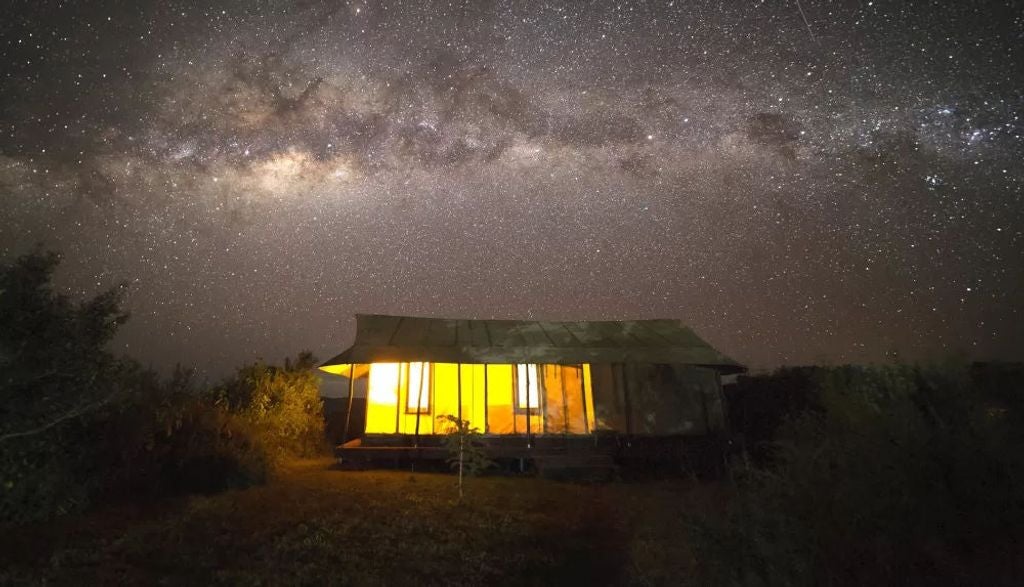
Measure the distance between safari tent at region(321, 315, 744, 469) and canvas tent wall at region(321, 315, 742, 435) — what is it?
0.10 ft

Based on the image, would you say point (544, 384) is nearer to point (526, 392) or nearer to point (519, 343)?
point (526, 392)

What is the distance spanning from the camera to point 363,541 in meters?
7.23

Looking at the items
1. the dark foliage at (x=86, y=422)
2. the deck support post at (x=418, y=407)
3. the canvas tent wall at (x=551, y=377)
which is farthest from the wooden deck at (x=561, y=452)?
the dark foliage at (x=86, y=422)

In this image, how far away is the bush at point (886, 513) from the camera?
370cm

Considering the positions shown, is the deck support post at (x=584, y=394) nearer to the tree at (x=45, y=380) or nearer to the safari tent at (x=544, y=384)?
the safari tent at (x=544, y=384)

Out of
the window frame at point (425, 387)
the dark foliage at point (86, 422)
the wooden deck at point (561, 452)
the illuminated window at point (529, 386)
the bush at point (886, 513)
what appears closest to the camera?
the bush at point (886, 513)

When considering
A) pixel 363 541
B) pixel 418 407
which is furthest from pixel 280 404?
pixel 363 541

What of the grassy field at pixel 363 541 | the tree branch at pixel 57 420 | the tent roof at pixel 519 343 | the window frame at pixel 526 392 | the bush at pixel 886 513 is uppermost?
the tent roof at pixel 519 343

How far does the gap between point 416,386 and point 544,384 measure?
158 inches

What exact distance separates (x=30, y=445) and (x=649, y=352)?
13930 mm

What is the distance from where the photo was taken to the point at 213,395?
594 inches

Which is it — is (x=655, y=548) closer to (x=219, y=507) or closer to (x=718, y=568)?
(x=718, y=568)

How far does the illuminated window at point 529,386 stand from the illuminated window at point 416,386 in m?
2.81

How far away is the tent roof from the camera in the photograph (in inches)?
567
